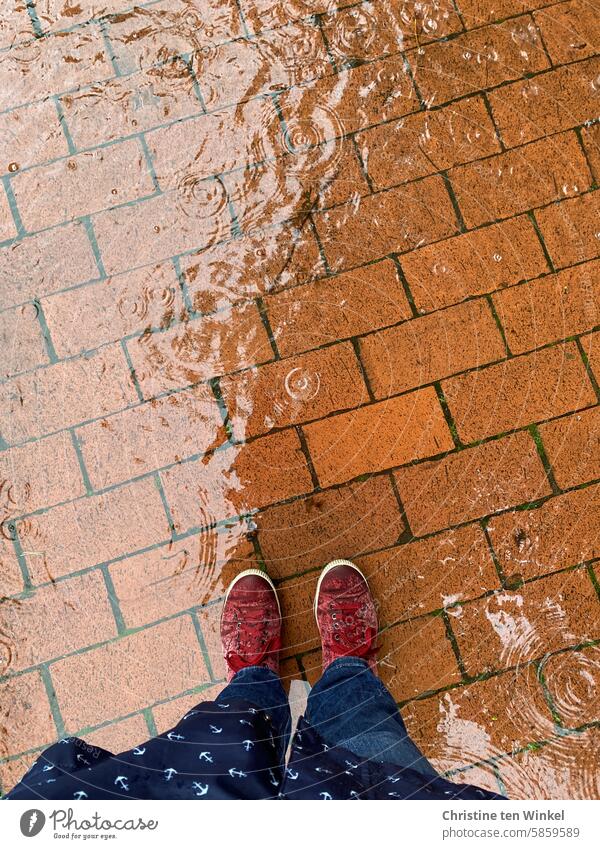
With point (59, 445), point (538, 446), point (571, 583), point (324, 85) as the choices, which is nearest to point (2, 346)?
point (59, 445)

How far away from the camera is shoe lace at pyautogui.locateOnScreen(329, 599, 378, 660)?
2.13 m

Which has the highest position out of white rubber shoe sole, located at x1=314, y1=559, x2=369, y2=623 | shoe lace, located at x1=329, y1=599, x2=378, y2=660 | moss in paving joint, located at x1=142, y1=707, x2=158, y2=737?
white rubber shoe sole, located at x1=314, y1=559, x2=369, y2=623

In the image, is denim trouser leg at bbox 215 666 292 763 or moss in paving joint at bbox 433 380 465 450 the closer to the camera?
denim trouser leg at bbox 215 666 292 763

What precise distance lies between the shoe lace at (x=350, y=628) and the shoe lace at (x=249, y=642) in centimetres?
23

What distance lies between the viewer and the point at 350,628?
214 centimetres

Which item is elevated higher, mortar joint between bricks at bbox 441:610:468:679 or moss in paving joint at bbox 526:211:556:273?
moss in paving joint at bbox 526:211:556:273

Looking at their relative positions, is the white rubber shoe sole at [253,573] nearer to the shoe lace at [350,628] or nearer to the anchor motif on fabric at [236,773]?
the shoe lace at [350,628]

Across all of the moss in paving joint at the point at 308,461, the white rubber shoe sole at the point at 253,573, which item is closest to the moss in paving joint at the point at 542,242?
the moss in paving joint at the point at 308,461

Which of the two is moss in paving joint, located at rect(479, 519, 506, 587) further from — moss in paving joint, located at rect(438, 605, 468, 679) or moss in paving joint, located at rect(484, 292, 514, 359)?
moss in paving joint, located at rect(484, 292, 514, 359)

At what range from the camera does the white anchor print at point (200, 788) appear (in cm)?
169

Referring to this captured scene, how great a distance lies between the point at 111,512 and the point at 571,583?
5.17ft

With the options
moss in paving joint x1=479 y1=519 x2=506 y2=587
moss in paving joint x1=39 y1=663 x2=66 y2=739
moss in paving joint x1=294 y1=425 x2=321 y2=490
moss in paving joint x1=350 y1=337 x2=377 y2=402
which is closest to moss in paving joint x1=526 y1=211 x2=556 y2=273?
moss in paving joint x1=350 y1=337 x2=377 y2=402

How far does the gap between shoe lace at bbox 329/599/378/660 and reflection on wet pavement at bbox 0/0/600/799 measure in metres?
0.11

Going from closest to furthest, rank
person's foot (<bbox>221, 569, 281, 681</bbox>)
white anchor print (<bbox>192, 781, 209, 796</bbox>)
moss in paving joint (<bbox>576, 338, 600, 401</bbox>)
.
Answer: white anchor print (<bbox>192, 781, 209, 796</bbox>), person's foot (<bbox>221, 569, 281, 681</bbox>), moss in paving joint (<bbox>576, 338, 600, 401</bbox>)
